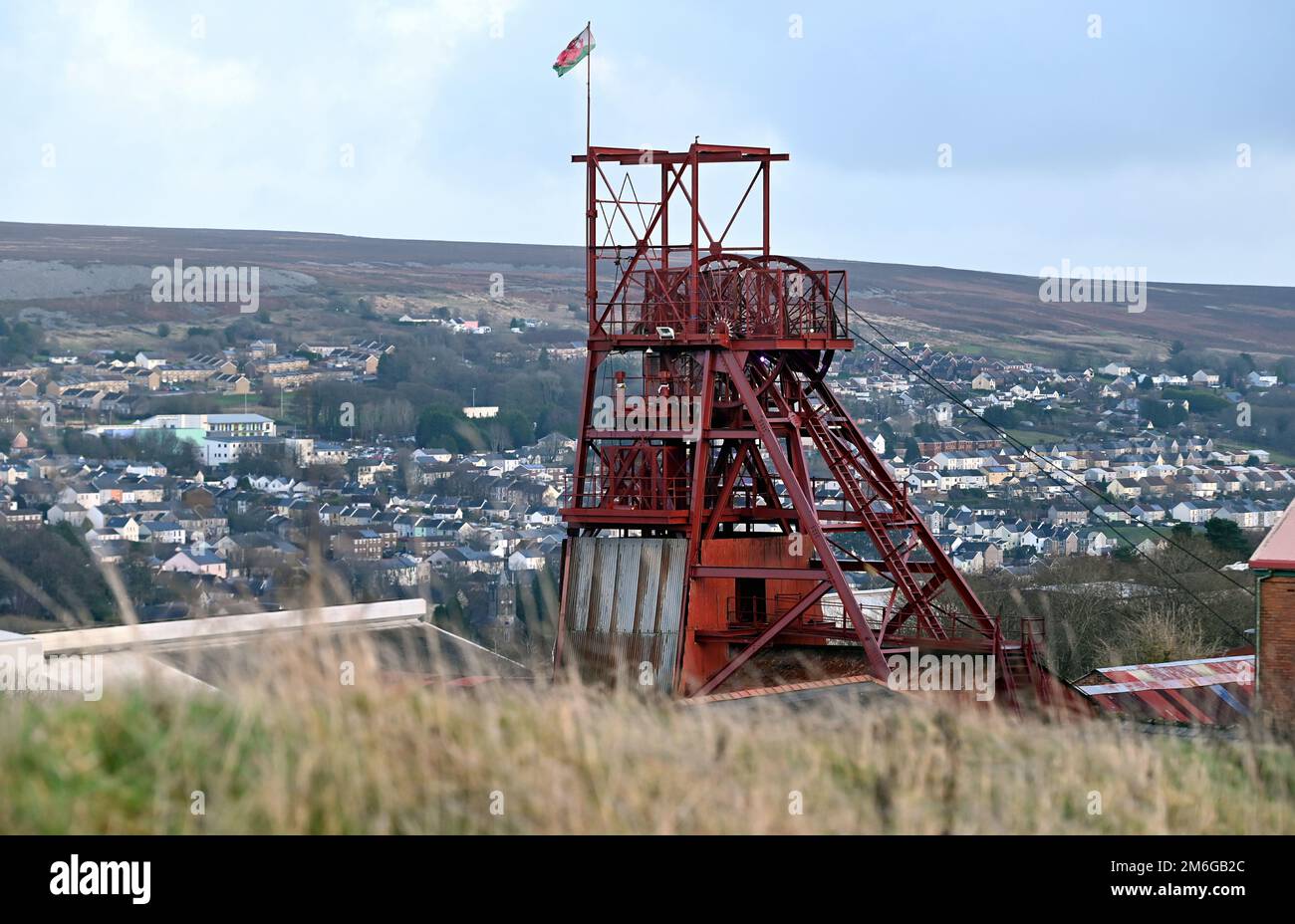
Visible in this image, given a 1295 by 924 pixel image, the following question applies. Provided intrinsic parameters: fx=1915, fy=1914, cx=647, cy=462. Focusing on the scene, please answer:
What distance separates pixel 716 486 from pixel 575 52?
8.88 metres

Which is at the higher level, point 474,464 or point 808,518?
point 808,518

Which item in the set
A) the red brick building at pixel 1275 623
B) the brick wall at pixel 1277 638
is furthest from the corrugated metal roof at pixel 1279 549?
the brick wall at pixel 1277 638

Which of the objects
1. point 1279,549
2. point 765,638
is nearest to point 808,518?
point 765,638

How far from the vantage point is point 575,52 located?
115ft

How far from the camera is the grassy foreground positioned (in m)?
8.72

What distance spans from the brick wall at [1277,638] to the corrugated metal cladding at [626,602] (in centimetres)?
880

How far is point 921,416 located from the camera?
149 m

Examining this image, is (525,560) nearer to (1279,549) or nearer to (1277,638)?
(1279,549)

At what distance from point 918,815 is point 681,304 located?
21872 mm

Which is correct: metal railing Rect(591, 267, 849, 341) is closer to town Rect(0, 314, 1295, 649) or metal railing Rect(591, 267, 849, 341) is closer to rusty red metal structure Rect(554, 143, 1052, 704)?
rusty red metal structure Rect(554, 143, 1052, 704)
